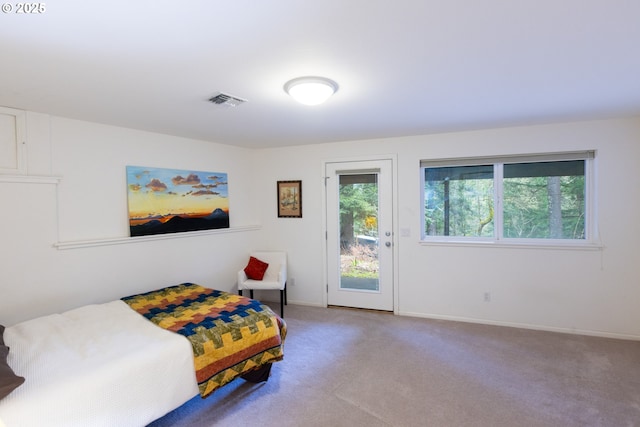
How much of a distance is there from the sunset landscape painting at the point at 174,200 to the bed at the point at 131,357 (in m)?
0.94

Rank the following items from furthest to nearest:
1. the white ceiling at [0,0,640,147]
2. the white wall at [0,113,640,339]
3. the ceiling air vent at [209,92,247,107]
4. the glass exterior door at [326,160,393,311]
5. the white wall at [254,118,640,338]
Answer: the glass exterior door at [326,160,393,311] → the white wall at [254,118,640,338] → the white wall at [0,113,640,339] → the ceiling air vent at [209,92,247,107] → the white ceiling at [0,0,640,147]

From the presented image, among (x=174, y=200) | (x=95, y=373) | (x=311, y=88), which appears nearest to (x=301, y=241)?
(x=174, y=200)

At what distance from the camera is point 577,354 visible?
292 cm

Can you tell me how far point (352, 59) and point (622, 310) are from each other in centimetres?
370

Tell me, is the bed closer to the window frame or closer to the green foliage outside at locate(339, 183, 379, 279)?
the green foliage outside at locate(339, 183, 379, 279)

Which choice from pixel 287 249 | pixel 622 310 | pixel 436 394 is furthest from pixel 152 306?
pixel 622 310

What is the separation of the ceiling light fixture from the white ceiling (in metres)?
0.06

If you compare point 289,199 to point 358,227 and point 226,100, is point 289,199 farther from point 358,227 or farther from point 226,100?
point 226,100

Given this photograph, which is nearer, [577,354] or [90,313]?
[90,313]

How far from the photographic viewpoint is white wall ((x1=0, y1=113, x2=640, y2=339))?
271cm

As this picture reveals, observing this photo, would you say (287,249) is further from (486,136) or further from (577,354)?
(577,354)

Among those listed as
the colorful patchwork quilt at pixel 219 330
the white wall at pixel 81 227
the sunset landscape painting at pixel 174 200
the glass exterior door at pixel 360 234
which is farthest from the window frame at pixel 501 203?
the white wall at pixel 81 227

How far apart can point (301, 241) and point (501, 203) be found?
2530 mm

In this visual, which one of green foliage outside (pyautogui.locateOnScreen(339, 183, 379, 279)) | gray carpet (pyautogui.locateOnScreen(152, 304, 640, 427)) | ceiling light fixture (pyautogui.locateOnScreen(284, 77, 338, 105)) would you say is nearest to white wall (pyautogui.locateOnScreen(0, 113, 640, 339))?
green foliage outside (pyautogui.locateOnScreen(339, 183, 379, 279))
